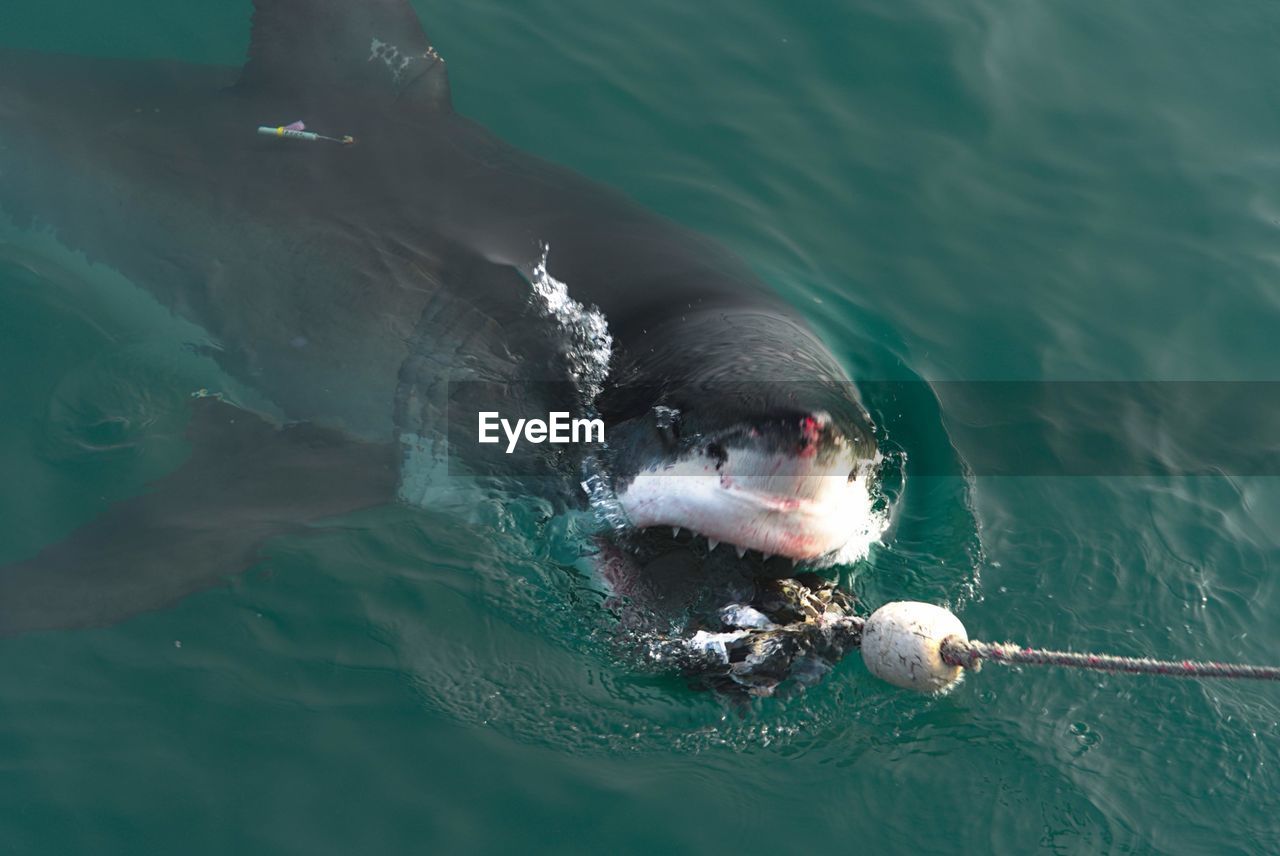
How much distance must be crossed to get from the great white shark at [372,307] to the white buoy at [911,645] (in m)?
0.39

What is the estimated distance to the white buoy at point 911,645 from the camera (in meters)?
3.60

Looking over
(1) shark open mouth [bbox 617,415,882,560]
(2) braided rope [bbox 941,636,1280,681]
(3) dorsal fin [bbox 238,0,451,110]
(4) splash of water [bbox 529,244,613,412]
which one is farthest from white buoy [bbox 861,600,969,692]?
(3) dorsal fin [bbox 238,0,451,110]

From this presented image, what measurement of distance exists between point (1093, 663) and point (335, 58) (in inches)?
180

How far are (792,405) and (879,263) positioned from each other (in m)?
3.12

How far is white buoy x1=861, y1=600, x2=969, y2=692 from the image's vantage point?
11.8 feet

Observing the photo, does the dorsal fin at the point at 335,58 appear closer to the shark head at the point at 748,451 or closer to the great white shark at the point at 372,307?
the great white shark at the point at 372,307

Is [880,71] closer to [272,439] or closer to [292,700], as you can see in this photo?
[272,439]

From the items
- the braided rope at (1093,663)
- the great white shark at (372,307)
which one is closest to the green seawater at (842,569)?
the great white shark at (372,307)

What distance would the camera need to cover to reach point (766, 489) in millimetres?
3736

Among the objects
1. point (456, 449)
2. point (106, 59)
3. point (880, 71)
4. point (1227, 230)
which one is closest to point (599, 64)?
point (880, 71)

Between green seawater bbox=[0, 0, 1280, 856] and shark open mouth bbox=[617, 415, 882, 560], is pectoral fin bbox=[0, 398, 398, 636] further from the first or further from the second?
shark open mouth bbox=[617, 415, 882, 560]

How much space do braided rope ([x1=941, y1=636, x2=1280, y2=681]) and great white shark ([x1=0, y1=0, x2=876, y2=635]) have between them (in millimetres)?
629

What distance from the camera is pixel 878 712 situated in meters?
4.19

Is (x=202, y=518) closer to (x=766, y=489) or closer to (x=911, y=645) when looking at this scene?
(x=766, y=489)
